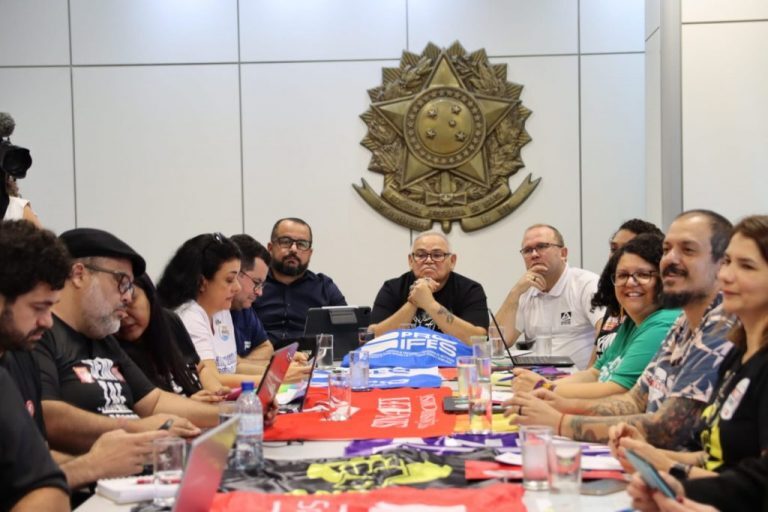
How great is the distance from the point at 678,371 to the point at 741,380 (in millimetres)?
495

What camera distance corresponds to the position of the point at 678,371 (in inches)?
89.0

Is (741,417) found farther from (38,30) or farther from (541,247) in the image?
(38,30)

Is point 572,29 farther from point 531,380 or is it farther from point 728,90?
point 531,380

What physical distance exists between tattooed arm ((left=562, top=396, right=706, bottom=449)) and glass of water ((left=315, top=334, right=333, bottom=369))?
65.4 inches

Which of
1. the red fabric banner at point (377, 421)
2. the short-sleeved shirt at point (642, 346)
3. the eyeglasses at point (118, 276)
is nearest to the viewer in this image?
the red fabric banner at point (377, 421)

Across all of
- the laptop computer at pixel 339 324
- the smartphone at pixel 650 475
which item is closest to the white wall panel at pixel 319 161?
the laptop computer at pixel 339 324

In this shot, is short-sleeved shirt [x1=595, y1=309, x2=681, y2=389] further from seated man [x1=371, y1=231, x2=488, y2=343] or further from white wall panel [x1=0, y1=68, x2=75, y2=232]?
white wall panel [x1=0, y1=68, x2=75, y2=232]

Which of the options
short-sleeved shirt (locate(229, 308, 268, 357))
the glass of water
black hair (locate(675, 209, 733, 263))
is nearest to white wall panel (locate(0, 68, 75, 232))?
short-sleeved shirt (locate(229, 308, 268, 357))

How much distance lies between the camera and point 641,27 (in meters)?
5.50

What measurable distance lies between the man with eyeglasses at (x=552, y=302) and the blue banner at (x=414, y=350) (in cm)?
74

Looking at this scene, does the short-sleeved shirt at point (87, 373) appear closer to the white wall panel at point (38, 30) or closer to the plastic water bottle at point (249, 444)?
the plastic water bottle at point (249, 444)

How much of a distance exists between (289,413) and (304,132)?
321cm

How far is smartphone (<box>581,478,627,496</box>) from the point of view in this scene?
1720mm

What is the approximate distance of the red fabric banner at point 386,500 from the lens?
63.1 inches
